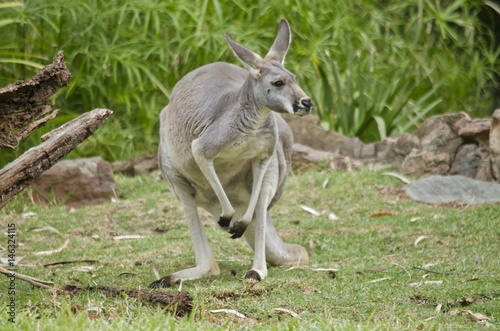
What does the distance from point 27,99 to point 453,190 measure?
4.30 meters

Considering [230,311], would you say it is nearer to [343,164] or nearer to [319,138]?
[343,164]

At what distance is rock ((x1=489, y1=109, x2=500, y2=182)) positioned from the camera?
19.3 feet

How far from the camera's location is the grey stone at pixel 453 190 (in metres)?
5.78

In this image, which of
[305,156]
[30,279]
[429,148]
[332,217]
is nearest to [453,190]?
[429,148]

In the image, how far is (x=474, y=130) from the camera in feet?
21.1

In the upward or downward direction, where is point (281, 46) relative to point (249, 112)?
upward

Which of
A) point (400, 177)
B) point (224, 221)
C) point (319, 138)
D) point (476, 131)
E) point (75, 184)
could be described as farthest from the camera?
point (319, 138)

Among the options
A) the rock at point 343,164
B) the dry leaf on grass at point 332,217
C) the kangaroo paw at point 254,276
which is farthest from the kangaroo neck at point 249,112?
the rock at point 343,164

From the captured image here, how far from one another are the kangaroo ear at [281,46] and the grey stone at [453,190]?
2835 mm

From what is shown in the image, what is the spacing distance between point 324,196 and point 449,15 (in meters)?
4.43

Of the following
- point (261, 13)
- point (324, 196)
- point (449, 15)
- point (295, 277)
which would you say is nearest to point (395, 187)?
point (324, 196)

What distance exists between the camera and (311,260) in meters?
4.68

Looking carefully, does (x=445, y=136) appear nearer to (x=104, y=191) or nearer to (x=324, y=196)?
(x=324, y=196)

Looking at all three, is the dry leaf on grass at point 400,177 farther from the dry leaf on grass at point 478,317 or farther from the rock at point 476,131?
the dry leaf on grass at point 478,317
